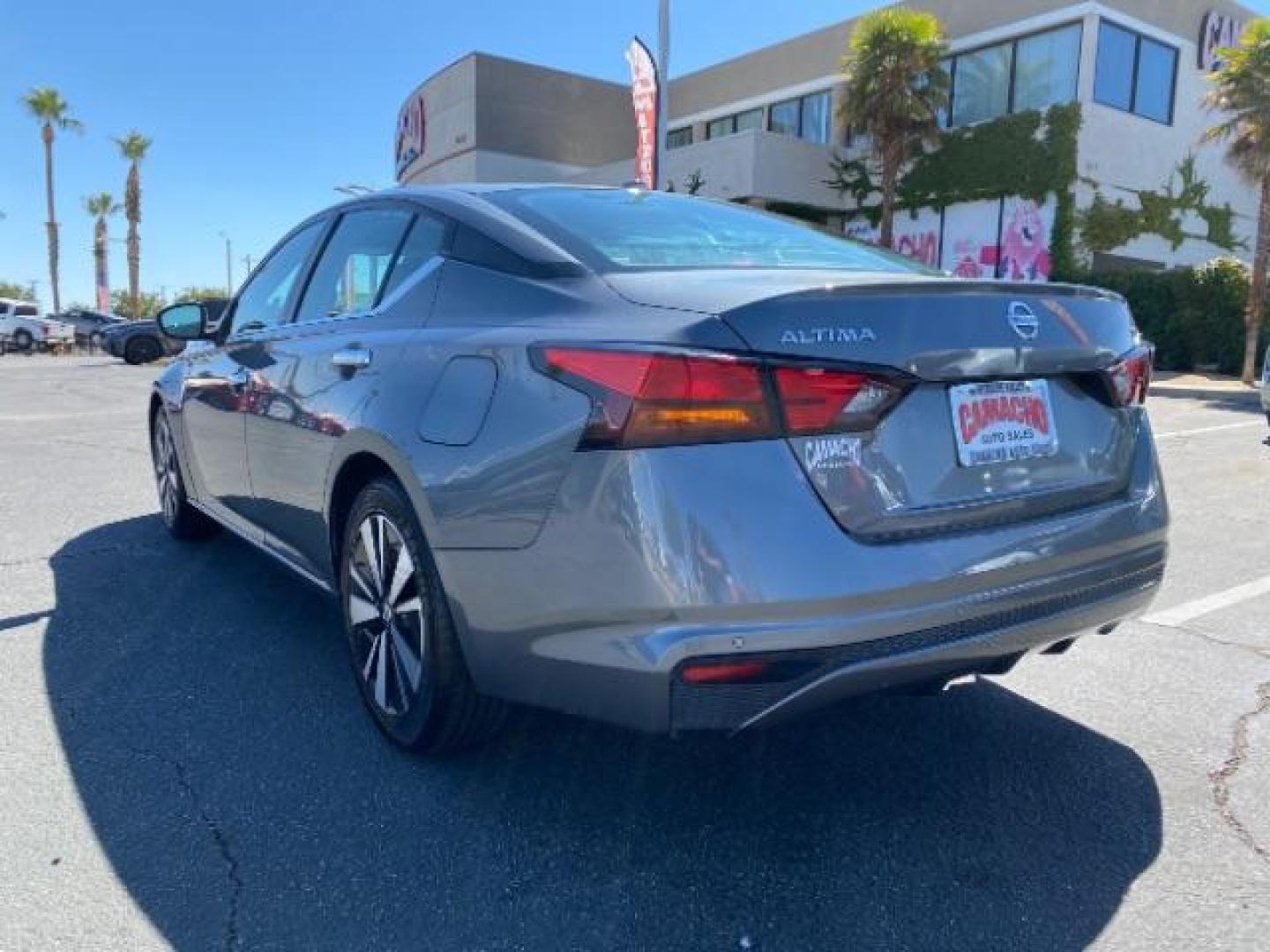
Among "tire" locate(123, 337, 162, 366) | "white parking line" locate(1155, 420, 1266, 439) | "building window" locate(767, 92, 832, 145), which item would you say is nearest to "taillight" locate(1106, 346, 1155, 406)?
"white parking line" locate(1155, 420, 1266, 439)

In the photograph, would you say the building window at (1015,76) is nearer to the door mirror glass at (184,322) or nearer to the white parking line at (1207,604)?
the white parking line at (1207,604)

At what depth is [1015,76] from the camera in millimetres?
23844

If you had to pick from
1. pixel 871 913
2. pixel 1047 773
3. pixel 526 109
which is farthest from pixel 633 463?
pixel 526 109

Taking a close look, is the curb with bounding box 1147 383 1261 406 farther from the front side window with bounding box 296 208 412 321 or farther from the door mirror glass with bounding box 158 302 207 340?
the front side window with bounding box 296 208 412 321

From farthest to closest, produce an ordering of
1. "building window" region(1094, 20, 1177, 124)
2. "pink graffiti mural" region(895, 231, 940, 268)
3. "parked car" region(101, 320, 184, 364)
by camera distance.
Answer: "parked car" region(101, 320, 184, 364) < "pink graffiti mural" region(895, 231, 940, 268) < "building window" region(1094, 20, 1177, 124)

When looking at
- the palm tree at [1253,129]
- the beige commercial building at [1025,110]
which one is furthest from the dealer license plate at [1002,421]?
the palm tree at [1253,129]

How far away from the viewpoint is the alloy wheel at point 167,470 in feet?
16.6

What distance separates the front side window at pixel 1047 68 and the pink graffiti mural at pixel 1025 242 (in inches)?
89.8

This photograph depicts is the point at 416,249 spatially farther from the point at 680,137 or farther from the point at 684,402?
the point at 680,137

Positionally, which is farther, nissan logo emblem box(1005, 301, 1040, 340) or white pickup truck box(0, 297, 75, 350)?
white pickup truck box(0, 297, 75, 350)

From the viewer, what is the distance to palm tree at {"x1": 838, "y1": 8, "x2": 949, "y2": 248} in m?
23.4

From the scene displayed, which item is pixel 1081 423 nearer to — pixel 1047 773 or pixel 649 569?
pixel 1047 773

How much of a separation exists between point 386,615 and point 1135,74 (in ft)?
83.4

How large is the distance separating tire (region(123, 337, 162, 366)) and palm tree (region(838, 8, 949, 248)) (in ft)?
60.6
